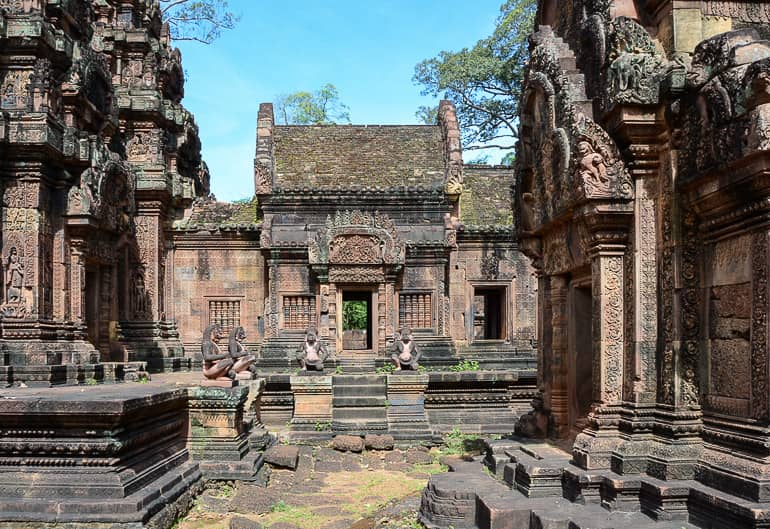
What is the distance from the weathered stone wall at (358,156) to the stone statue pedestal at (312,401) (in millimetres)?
6262

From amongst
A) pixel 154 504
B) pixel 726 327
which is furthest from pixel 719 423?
pixel 154 504

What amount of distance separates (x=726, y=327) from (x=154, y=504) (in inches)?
238

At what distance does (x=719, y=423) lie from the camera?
6000 mm

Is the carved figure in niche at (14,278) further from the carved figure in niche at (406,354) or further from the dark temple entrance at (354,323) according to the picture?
the dark temple entrance at (354,323)

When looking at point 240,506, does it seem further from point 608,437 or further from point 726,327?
point 726,327

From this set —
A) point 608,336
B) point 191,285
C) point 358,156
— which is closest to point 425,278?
point 358,156

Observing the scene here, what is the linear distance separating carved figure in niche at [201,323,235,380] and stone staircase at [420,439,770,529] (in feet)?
13.8

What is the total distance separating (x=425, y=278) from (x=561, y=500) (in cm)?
1207

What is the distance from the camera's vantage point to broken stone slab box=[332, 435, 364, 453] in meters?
13.5

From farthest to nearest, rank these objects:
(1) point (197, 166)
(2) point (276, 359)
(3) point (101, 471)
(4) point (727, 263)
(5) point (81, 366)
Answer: (1) point (197, 166)
(2) point (276, 359)
(5) point (81, 366)
(3) point (101, 471)
(4) point (727, 263)

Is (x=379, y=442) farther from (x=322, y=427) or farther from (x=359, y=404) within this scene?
(x=359, y=404)

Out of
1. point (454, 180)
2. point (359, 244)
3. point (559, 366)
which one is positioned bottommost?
point (559, 366)

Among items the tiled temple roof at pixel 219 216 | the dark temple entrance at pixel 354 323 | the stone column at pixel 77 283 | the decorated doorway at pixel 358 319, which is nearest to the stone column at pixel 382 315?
the decorated doorway at pixel 358 319

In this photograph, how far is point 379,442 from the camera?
1382 centimetres
